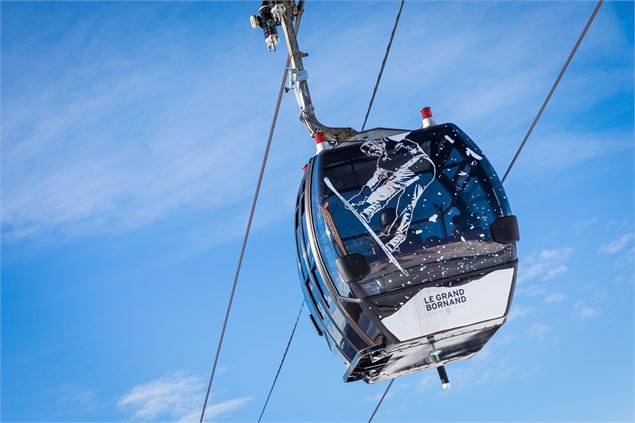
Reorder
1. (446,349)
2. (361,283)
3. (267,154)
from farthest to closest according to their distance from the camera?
(267,154) < (446,349) < (361,283)

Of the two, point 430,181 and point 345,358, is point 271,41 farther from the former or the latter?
point 345,358

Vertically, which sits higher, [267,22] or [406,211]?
[267,22]

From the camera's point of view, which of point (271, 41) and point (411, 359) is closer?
point (411, 359)

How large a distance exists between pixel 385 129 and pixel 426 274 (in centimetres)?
176

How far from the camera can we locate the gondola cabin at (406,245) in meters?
9.15

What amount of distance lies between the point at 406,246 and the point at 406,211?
0.37 metres

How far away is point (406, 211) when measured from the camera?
30.8ft

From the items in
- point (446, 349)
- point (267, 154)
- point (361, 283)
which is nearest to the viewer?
point (361, 283)

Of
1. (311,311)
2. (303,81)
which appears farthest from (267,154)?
(311,311)

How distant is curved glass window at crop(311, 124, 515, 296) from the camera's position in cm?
916

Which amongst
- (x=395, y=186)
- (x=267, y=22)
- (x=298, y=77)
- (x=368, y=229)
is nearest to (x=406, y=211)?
(x=395, y=186)

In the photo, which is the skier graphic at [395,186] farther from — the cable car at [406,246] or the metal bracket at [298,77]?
the metal bracket at [298,77]

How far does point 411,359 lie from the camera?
993 centimetres

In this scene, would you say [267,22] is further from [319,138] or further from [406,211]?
[406,211]
